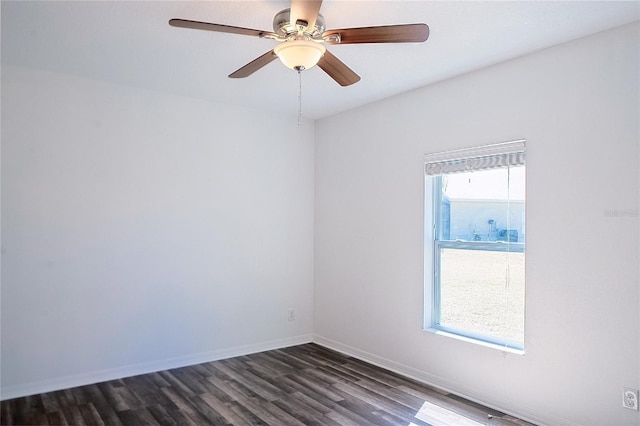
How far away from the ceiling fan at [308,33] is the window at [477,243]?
5.07ft

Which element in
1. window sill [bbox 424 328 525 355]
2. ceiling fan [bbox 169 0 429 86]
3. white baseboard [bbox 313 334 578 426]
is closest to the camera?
ceiling fan [bbox 169 0 429 86]

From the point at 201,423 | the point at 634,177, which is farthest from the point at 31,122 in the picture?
the point at 634,177

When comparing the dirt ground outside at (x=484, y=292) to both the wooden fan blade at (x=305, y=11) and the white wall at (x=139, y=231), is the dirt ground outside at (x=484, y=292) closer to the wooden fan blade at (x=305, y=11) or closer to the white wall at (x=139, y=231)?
the white wall at (x=139, y=231)

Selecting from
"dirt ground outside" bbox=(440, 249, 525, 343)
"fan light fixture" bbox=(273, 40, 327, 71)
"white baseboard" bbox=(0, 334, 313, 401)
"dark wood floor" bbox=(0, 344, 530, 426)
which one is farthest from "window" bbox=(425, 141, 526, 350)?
"white baseboard" bbox=(0, 334, 313, 401)

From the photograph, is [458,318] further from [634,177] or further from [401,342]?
[634,177]

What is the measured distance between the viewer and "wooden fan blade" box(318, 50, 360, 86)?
2.49m

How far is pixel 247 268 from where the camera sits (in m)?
4.75

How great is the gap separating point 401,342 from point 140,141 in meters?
3.01

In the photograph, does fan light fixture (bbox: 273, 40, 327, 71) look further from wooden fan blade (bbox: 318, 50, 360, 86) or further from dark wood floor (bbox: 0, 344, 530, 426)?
dark wood floor (bbox: 0, 344, 530, 426)

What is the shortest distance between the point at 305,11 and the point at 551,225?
85.1 inches

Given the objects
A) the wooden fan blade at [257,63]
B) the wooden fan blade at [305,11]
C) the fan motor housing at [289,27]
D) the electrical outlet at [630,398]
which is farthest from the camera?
the electrical outlet at [630,398]

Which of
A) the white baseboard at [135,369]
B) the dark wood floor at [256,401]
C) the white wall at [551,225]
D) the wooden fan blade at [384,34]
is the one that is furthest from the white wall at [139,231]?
the wooden fan blade at [384,34]

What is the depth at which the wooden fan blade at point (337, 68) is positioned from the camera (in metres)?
2.49

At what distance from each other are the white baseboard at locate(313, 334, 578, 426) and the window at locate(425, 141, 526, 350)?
41 cm
